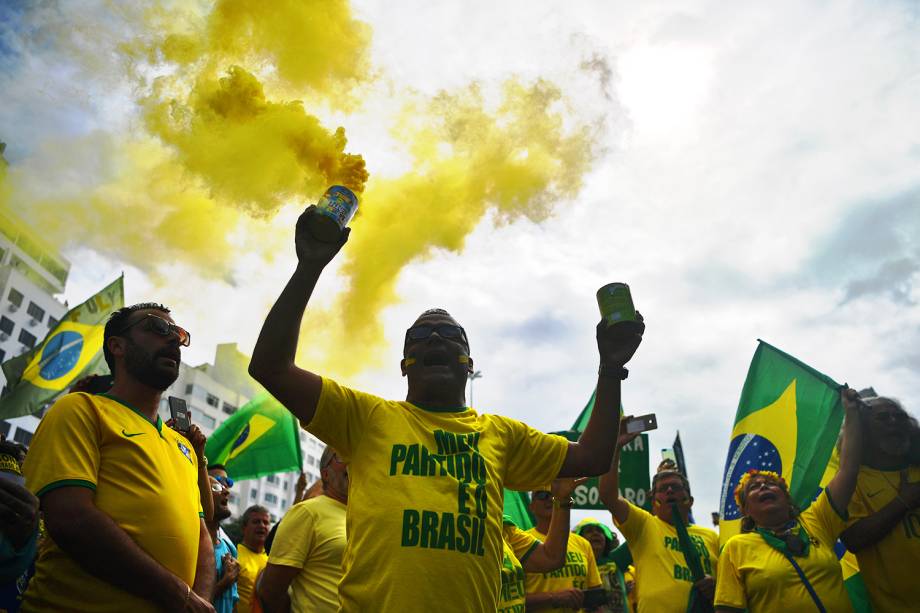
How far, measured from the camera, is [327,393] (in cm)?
268

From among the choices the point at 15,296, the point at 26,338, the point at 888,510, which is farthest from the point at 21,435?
the point at 888,510

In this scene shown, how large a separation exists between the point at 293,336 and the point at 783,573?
162 inches

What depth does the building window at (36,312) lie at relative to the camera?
47787 mm

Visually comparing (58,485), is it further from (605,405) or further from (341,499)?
(605,405)

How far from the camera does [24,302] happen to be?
155 feet

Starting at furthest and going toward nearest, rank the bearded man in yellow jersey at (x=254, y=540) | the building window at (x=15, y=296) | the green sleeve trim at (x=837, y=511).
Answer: the building window at (x=15, y=296) → the bearded man in yellow jersey at (x=254, y=540) → the green sleeve trim at (x=837, y=511)

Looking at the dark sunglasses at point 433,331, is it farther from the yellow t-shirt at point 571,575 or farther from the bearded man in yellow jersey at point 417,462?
the yellow t-shirt at point 571,575

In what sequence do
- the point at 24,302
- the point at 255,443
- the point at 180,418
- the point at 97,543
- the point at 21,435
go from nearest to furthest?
the point at 97,543 → the point at 180,418 → the point at 255,443 → the point at 21,435 → the point at 24,302

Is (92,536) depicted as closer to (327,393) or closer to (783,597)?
(327,393)

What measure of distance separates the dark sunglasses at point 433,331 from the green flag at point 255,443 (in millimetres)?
7778

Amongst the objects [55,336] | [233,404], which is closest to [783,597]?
[55,336]

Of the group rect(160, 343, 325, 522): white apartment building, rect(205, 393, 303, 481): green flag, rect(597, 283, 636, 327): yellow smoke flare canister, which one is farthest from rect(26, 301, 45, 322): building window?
rect(597, 283, 636, 327): yellow smoke flare canister

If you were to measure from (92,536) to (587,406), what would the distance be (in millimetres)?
7961

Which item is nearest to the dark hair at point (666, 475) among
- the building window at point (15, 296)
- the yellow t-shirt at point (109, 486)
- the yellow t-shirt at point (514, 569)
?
the yellow t-shirt at point (514, 569)
